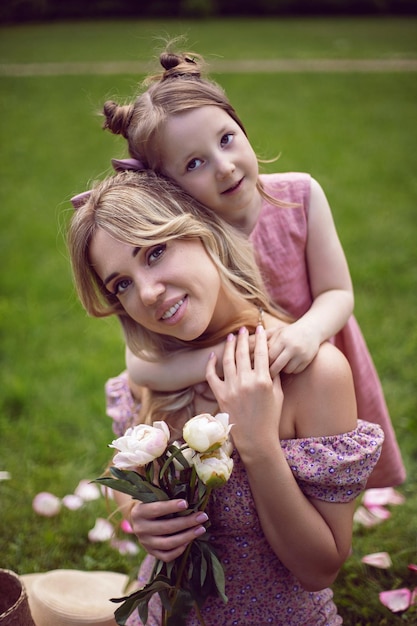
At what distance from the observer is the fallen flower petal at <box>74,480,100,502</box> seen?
330 centimetres

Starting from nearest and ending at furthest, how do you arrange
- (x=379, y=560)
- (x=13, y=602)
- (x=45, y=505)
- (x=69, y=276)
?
(x=13, y=602) → (x=379, y=560) → (x=45, y=505) → (x=69, y=276)

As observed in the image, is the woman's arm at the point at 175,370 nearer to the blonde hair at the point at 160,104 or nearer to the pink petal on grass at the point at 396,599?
the blonde hair at the point at 160,104

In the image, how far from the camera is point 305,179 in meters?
2.51

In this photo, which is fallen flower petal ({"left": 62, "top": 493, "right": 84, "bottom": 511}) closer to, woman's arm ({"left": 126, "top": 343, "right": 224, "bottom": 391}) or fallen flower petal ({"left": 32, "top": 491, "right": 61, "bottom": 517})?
fallen flower petal ({"left": 32, "top": 491, "right": 61, "bottom": 517})

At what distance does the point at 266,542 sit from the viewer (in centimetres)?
204

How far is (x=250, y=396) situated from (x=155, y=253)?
0.46 m

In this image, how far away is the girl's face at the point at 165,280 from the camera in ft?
6.21

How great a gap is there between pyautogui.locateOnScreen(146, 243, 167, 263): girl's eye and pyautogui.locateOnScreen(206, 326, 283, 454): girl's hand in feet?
1.14

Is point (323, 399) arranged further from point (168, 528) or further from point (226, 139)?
point (226, 139)

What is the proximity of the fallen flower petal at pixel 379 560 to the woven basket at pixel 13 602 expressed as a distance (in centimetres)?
140

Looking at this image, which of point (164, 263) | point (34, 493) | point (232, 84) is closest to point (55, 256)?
point (34, 493)

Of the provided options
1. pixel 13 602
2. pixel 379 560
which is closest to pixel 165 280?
pixel 13 602

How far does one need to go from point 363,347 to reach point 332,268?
49cm

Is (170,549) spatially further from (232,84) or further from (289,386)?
(232,84)
